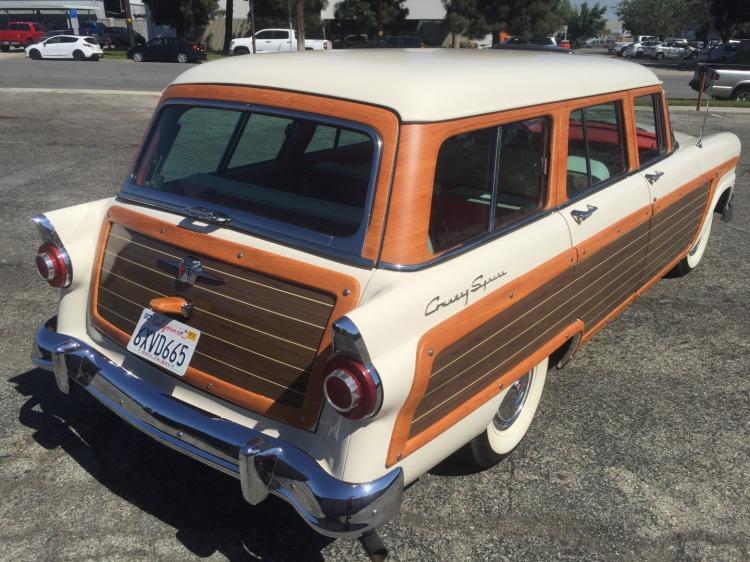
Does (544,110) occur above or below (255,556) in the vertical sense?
above

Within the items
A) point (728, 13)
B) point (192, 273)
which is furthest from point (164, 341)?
point (728, 13)

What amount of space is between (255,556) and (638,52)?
51.9m

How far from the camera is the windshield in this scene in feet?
8.45

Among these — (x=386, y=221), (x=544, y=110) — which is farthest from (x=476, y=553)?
(x=544, y=110)

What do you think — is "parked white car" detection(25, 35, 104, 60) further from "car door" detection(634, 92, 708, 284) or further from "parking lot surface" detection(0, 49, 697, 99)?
"car door" detection(634, 92, 708, 284)

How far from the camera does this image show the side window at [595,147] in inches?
130

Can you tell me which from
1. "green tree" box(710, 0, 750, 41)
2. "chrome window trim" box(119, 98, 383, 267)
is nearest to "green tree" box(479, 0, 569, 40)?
"green tree" box(710, 0, 750, 41)

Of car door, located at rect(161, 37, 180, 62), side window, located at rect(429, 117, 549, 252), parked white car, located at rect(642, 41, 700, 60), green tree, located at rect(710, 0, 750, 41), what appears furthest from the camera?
parked white car, located at rect(642, 41, 700, 60)

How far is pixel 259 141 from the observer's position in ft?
10.8

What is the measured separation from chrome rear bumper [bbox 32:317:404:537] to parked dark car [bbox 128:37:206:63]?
30.9 meters

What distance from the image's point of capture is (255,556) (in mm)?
2666

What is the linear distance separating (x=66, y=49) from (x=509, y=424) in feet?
111

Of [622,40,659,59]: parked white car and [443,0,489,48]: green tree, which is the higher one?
[443,0,489,48]: green tree

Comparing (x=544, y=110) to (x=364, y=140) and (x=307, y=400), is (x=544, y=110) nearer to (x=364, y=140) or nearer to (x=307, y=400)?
(x=364, y=140)
